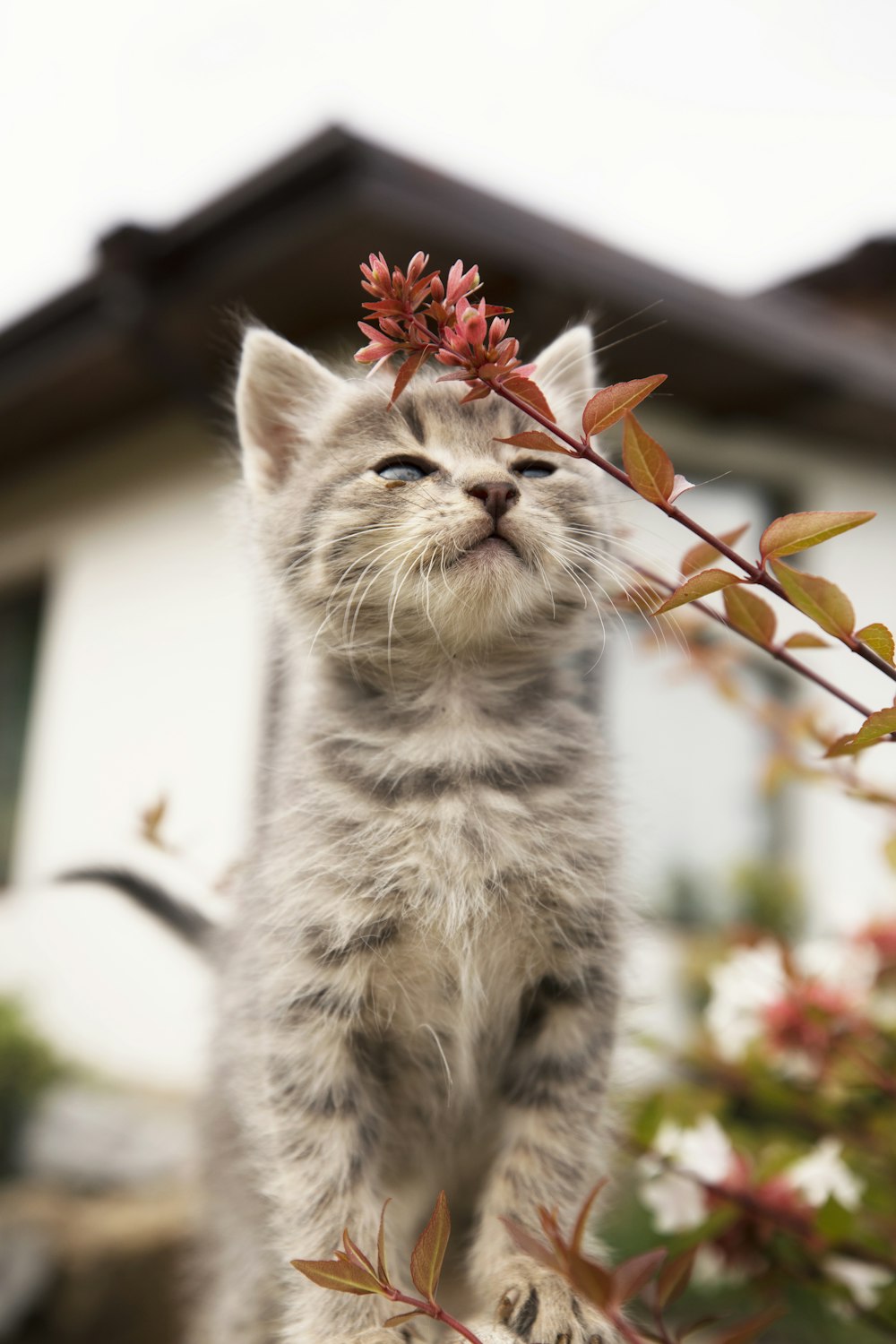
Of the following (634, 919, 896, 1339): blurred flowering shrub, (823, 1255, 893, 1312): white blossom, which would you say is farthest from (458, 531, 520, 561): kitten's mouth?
(823, 1255, 893, 1312): white blossom

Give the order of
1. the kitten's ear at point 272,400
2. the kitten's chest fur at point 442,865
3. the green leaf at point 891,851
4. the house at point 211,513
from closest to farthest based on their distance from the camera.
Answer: the kitten's chest fur at point 442,865, the kitten's ear at point 272,400, the green leaf at point 891,851, the house at point 211,513

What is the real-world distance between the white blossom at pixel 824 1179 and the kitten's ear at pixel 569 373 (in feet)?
3.41

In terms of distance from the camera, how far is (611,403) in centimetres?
79

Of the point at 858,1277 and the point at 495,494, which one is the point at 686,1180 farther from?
the point at 495,494

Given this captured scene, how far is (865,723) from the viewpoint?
0.82 m

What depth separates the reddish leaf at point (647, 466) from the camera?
0.81 metres

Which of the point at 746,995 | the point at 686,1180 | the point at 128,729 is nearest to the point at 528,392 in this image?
the point at 686,1180

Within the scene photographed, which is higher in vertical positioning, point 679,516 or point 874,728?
point 679,516

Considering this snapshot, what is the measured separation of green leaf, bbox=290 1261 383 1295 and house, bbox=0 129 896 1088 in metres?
2.41

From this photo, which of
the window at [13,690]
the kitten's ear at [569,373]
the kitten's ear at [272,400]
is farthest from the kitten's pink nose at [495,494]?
the window at [13,690]

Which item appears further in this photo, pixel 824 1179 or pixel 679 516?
pixel 824 1179

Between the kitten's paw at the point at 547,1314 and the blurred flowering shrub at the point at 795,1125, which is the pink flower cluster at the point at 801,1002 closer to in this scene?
the blurred flowering shrub at the point at 795,1125

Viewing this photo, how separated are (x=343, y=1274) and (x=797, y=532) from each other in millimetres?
641

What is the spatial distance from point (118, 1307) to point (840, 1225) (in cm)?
282
